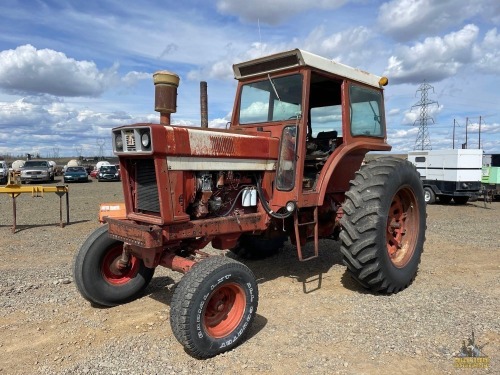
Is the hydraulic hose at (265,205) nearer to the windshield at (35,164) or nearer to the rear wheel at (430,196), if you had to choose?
the rear wheel at (430,196)

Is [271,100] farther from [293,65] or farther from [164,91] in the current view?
[164,91]

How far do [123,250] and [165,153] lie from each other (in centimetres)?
138

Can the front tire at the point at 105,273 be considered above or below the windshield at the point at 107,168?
below

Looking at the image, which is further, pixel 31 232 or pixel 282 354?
pixel 31 232

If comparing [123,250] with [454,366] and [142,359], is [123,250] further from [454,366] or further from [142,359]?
[454,366]

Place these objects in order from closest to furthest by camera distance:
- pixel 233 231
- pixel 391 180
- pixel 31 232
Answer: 1. pixel 233 231
2. pixel 391 180
3. pixel 31 232

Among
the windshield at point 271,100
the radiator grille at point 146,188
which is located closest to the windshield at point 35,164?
the windshield at point 271,100

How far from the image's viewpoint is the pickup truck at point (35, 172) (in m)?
28.6

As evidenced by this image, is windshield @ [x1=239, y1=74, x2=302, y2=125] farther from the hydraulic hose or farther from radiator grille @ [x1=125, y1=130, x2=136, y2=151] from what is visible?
radiator grille @ [x1=125, y1=130, x2=136, y2=151]

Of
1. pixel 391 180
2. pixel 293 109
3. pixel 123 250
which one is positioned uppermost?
pixel 293 109

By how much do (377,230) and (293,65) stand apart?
2.09 meters

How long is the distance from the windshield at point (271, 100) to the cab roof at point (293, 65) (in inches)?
5.5

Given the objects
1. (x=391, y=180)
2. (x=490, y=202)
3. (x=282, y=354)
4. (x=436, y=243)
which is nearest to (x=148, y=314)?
(x=282, y=354)

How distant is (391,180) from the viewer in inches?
196
